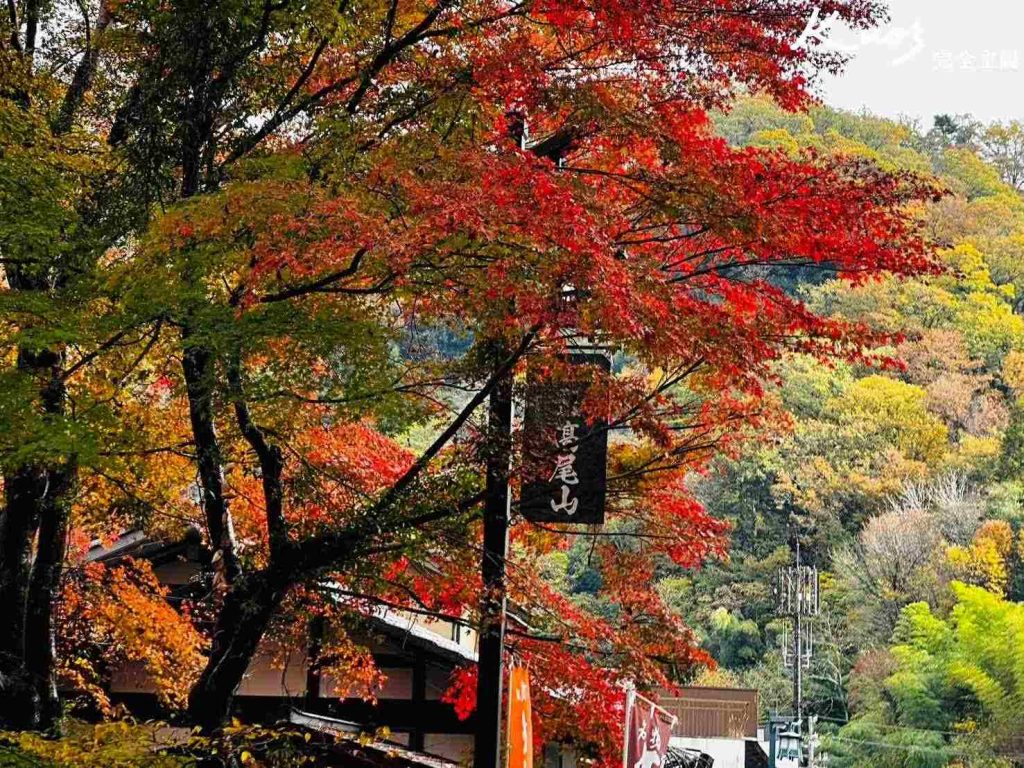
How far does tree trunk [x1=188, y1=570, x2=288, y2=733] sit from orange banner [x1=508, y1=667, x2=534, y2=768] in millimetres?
2001

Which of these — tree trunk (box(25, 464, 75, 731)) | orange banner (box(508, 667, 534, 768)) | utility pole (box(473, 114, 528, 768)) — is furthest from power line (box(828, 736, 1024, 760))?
tree trunk (box(25, 464, 75, 731))

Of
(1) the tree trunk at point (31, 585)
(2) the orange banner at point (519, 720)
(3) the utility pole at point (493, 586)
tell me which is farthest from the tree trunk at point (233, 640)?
(1) the tree trunk at point (31, 585)

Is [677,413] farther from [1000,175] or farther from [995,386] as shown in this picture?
[1000,175]

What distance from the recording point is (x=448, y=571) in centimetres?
1010

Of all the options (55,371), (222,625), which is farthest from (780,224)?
(55,371)

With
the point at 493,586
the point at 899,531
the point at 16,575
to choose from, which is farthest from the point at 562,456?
the point at 899,531

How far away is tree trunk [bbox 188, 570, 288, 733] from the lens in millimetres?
8656

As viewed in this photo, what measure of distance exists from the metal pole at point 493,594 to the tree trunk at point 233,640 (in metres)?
1.90

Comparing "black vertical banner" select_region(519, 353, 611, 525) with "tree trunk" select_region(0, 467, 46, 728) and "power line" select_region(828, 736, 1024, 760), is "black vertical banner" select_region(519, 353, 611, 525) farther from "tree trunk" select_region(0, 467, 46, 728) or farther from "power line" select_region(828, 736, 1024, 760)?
"power line" select_region(828, 736, 1024, 760)

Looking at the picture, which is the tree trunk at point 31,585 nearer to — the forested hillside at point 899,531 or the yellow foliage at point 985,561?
the forested hillside at point 899,531

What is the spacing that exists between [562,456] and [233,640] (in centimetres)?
320

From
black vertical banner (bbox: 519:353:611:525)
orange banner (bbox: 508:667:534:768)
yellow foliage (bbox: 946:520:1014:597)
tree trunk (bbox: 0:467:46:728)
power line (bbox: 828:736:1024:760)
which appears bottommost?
power line (bbox: 828:736:1024:760)

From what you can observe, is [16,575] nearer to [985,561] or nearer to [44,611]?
[44,611]

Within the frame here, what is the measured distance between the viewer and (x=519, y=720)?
30.5ft
